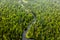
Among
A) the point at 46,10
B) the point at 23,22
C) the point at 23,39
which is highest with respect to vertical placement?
the point at 46,10

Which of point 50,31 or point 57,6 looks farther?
point 57,6

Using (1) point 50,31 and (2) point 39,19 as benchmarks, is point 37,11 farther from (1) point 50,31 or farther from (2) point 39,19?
(1) point 50,31

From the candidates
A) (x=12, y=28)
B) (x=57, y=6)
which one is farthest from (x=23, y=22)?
(x=57, y=6)

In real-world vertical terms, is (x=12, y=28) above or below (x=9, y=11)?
below

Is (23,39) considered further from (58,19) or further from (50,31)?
(58,19)

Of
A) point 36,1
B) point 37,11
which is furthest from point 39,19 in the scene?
point 36,1

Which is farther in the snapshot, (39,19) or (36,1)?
(36,1)
